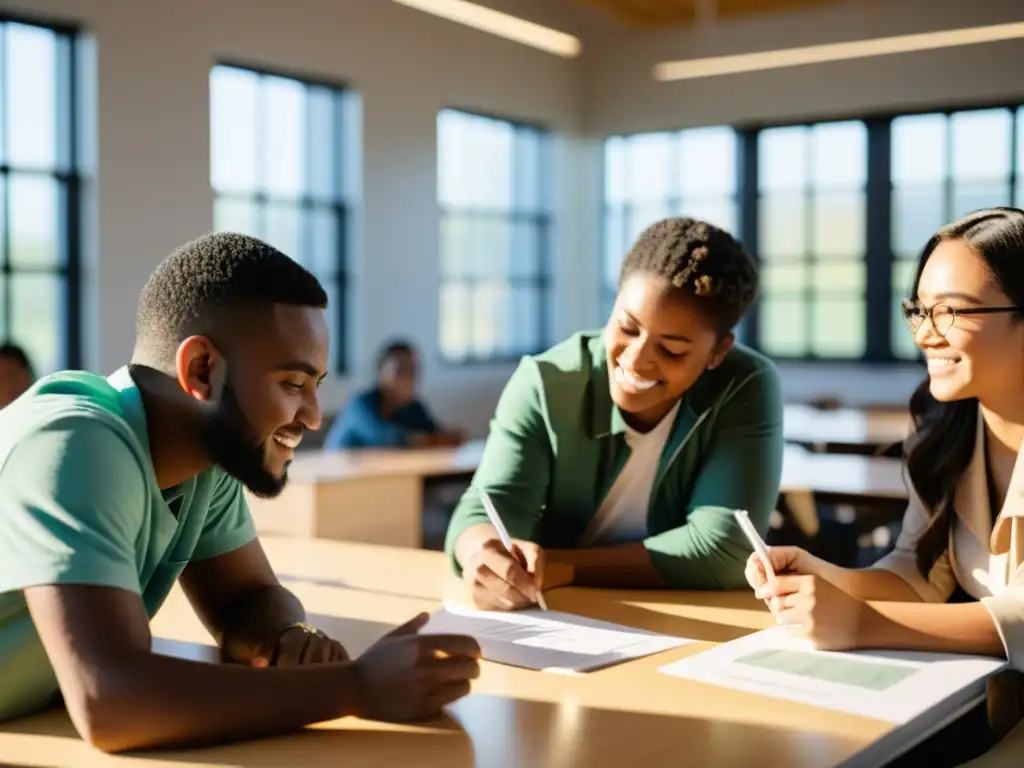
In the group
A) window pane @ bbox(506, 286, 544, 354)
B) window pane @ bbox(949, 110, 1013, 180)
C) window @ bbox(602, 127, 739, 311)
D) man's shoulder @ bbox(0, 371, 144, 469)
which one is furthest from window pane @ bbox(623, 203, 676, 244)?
man's shoulder @ bbox(0, 371, 144, 469)

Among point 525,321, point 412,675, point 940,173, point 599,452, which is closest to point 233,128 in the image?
point 525,321

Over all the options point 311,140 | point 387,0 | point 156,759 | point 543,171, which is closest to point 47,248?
point 311,140

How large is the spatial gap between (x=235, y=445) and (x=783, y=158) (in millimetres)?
8950

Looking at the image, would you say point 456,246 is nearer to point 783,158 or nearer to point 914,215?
point 783,158

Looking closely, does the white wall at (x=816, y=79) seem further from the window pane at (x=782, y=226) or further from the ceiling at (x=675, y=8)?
the window pane at (x=782, y=226)

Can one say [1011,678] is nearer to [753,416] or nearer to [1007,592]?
[1007,592]

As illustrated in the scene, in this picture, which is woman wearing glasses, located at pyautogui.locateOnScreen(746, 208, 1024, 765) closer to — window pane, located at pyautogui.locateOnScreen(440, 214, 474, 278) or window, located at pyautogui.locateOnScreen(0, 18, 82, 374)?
window, located at pyautogui.locateOnScreen(0, 18, 82, 374)

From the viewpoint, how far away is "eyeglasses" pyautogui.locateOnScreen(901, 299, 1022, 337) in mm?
1769

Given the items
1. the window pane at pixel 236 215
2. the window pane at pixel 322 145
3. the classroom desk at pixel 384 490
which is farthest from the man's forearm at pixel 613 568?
the window pane at pixel 322 145

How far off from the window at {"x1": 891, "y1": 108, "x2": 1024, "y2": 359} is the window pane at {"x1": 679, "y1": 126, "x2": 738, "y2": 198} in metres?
1.34

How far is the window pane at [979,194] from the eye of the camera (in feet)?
28.7

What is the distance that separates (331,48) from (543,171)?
277 centimetres

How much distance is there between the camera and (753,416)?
2213 mm

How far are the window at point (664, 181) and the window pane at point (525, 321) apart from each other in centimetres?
65
